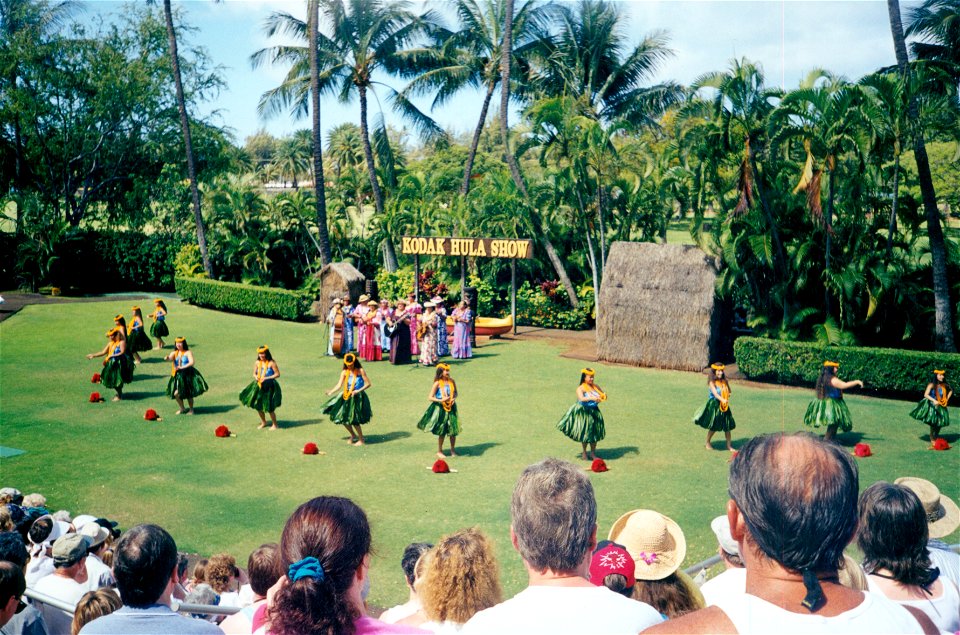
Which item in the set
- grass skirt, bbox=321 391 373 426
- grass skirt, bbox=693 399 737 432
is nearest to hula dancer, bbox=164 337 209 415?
grass skirt, bbox=321 391 373 426

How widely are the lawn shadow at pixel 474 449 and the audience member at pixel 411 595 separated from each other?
24.3 feet

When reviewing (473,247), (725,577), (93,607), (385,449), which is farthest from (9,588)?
(473,247)

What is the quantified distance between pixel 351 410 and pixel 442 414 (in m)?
1.50

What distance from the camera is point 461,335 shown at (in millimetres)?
20406

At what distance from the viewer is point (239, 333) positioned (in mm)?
24578

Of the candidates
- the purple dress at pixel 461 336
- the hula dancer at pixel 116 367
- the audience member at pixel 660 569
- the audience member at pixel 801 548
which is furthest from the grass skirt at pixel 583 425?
the audience member at pixel 801 548

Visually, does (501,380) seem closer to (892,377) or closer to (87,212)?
(892,377)

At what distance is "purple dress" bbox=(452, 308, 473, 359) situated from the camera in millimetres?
20406

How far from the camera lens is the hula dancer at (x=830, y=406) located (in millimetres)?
12820

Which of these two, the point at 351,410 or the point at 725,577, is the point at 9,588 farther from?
the point at 351,410

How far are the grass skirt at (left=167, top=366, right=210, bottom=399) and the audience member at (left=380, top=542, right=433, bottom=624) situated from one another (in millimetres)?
10731

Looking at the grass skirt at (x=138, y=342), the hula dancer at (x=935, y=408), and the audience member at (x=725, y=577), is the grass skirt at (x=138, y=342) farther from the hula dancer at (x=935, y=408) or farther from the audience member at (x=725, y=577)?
the audience member at (x=725, y=577)

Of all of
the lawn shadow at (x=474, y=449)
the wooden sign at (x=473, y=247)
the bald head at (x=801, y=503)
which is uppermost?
the wooden sign at (x=473, y=247)

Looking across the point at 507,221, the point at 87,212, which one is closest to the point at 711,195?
the point at 507,221
